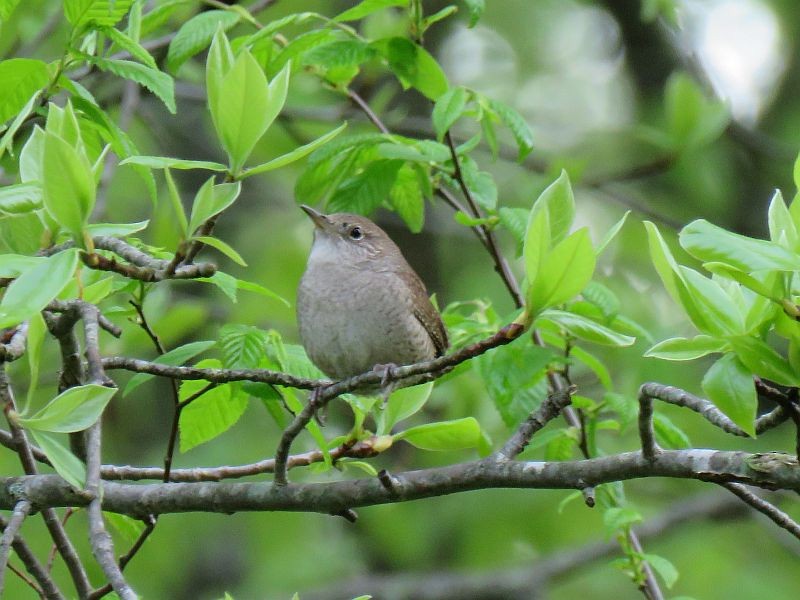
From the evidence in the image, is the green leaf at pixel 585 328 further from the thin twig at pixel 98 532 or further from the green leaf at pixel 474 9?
the green leaf at pixel 474 9

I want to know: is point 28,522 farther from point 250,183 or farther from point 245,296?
point 250,183

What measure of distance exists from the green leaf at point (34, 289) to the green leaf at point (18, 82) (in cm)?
83

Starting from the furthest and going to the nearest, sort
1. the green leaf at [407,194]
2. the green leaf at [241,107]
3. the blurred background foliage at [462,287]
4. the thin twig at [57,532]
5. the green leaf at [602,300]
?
1. the blurred background foliage at [462,287]
2. the green leaf at [407,194]
3. the green leaf at [602,300]
4. the thin twig at [57,532]
5. the green leaf at [241,107]

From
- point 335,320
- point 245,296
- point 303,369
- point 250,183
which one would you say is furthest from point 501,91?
point 303,369

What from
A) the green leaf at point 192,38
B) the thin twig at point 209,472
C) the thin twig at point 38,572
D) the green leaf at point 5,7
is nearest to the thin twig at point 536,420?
the thin twig at point 209,472

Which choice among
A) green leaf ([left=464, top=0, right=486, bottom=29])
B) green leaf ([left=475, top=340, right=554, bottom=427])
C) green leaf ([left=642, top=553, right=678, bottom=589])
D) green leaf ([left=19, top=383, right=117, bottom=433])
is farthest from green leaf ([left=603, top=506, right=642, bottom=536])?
green leaf ([left=19, top=383, right=117, bottom=433])

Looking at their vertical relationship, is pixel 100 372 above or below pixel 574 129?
above

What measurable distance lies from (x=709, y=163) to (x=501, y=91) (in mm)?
3010

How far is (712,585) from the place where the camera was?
26.9 feet

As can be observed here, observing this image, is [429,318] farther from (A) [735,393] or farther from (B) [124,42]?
(A) [735,393]

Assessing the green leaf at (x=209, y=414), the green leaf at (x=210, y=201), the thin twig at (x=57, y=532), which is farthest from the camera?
the green leaf at (x=209, y=414)

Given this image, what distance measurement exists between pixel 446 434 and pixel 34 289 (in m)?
1.17

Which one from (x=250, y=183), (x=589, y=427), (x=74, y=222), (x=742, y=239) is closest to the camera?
(x=742, y=239)

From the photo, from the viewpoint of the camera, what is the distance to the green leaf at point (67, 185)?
2.14m
